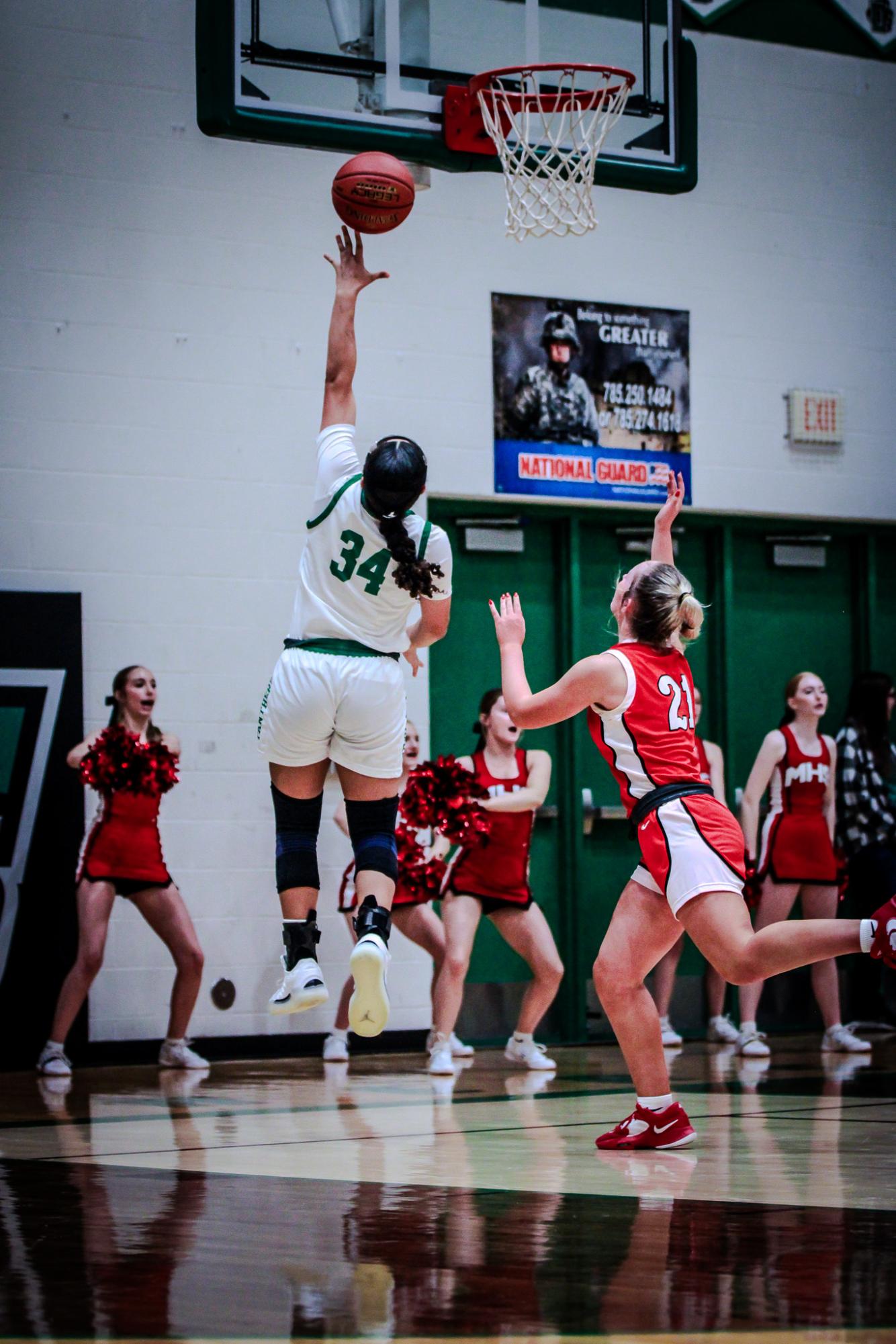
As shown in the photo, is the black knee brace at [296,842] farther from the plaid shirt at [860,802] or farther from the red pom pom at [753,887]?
the red pom pom at [753,887]

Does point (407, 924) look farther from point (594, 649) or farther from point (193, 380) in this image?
point (193, 380)

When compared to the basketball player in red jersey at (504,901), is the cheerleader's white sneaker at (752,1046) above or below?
below

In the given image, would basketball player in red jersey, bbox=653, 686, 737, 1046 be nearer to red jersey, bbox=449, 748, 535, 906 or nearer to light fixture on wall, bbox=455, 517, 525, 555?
red jersey, bbox=449, 748, 535, 906

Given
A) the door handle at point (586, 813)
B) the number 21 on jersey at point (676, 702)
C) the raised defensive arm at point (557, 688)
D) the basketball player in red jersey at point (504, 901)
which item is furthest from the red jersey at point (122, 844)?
the number 21 on jersey at point (676, 702)

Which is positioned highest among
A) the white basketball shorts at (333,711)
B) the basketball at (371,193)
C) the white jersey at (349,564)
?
the basketball at (371,193)

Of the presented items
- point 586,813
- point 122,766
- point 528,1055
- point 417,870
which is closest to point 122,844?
point 122,766

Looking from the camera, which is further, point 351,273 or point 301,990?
point 351,273

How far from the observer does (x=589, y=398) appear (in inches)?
456

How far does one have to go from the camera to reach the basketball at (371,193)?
6.24 meters

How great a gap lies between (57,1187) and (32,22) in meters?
7.63

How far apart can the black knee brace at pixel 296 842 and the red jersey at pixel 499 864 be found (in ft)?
11.3

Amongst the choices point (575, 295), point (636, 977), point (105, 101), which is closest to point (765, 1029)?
point (575, 295)

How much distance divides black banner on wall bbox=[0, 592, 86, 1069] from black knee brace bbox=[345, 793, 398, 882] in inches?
168

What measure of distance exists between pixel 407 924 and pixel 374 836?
12.1ft
